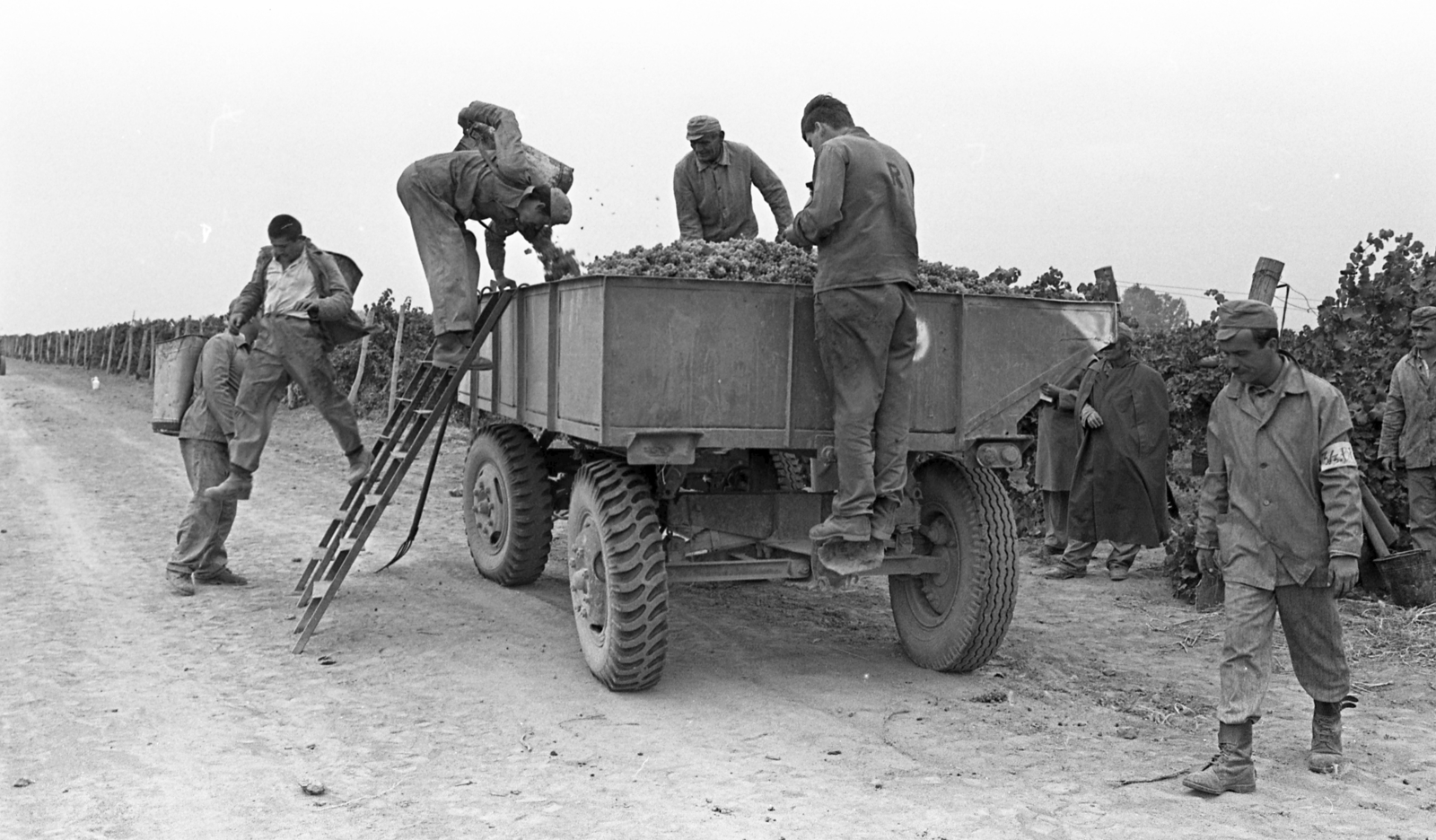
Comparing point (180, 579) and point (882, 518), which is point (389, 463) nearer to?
point (180, 579)

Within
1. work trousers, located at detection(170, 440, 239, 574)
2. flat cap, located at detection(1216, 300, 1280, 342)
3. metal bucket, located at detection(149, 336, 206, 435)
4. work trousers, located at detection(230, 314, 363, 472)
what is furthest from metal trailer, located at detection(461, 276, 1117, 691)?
metal bucket, located at detection(149, 336, 206, 435)

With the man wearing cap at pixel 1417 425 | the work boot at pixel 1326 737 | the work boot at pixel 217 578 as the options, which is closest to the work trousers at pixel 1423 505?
the man wearing cap at pixel 1417 425

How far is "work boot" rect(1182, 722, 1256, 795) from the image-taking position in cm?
436

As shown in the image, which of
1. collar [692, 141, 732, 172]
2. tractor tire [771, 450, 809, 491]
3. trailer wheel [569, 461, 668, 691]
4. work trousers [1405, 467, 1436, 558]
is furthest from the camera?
tractor tire [771, 450, 809, 491]

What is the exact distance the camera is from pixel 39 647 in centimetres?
636

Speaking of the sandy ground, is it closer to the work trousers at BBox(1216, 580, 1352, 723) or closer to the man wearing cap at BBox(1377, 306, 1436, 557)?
the work trousers at BBox(1216, 580, 1352, 723)

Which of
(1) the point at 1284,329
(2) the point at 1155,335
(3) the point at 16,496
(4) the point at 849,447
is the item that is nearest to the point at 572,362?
(4) the point at 849,447

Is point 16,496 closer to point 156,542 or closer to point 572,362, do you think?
point 156,542

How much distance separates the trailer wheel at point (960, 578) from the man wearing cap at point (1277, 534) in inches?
51.2

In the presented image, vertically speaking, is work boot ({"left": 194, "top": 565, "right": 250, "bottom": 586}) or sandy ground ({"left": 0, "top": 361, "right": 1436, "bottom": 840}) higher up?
work boot ({"left": 194, "top": 565, "right": 250, "bottom": 586})

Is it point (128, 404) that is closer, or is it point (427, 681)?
point (427, 681)

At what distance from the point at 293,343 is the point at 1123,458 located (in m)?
5.75

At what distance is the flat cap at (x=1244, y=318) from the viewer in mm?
4520

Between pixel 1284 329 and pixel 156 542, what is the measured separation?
9.12 m
